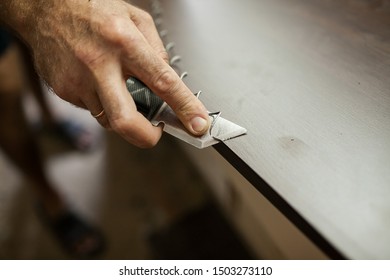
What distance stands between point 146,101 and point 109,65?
2.6 inches

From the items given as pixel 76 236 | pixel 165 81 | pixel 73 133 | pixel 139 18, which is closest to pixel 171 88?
pixel 165 81

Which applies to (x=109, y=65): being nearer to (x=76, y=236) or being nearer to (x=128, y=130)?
(x=128, y=130)

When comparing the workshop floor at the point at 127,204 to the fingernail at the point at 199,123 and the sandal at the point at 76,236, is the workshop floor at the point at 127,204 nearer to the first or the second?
the sandal at the point at 76,236

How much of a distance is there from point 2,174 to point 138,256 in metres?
0.66

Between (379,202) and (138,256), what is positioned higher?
(379,202)

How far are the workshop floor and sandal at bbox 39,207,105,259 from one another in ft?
0.09

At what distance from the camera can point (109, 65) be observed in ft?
1.26

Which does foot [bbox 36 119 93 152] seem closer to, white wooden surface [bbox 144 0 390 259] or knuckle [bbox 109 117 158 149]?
white wooden surface [bbox 144 0 390 259]

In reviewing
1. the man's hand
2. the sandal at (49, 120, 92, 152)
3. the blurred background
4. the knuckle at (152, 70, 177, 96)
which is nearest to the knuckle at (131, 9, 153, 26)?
the man's hand

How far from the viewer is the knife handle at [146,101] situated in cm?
43
